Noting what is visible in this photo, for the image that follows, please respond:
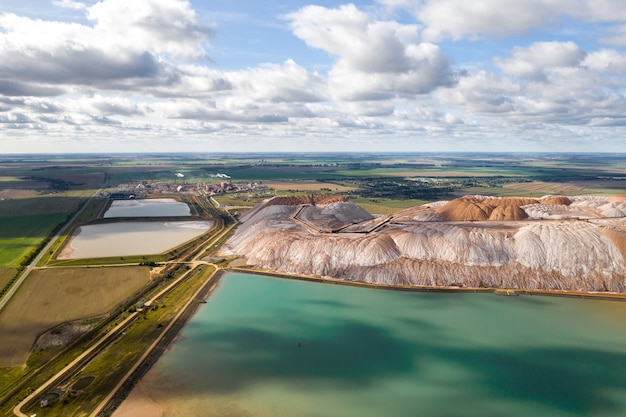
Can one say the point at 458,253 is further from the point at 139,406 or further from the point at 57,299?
the point at 57,299

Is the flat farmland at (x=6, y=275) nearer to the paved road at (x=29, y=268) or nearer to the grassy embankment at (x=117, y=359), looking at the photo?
the paved road at (x=29, y=268)

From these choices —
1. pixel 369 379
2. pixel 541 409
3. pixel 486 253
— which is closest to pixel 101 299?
pixel 369 379

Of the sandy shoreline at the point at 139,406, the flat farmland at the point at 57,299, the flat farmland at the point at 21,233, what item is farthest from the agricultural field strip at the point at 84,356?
the flat farmland at the point at 21,233

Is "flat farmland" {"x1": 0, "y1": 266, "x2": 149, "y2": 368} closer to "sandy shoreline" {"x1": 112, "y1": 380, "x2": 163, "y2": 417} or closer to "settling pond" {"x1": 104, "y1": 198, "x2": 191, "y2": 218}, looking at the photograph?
"sandy shoreline" {"x1": 112, "y1": 380, "x2": 163, "y2": 417}

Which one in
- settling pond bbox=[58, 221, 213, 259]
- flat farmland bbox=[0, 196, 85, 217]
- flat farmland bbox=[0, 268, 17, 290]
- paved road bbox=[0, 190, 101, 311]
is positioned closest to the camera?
paved road bbox=[0, 190, 101, 311]

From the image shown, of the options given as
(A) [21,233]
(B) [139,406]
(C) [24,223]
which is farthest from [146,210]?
(B) [139,406]

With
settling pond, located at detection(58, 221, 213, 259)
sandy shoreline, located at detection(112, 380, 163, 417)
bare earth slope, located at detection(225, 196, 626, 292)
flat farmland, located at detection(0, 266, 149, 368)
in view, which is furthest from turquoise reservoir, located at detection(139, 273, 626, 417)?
settling pond, located at detection(58, 221, 213, 259)
